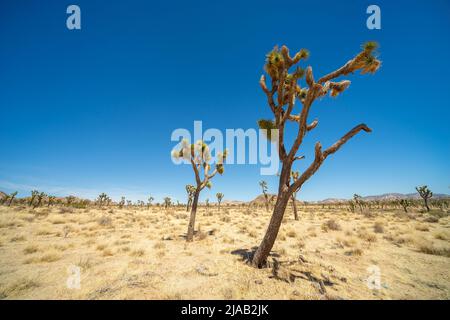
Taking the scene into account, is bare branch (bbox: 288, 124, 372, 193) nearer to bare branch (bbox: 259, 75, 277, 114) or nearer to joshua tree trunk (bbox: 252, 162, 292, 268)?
joshua tree trunk (bbox: 252, 162, 292, 268)

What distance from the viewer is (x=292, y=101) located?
659 cm

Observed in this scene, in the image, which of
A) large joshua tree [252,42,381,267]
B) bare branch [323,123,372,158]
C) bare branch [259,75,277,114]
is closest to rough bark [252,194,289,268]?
large joshua tree [252,42,381,267]

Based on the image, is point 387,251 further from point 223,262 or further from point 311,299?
point 223,262

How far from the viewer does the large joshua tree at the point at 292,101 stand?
5.55 m

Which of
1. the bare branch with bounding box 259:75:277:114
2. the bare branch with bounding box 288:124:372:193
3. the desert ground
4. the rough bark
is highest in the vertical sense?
the bare branch with bounding box 259:75:277:114

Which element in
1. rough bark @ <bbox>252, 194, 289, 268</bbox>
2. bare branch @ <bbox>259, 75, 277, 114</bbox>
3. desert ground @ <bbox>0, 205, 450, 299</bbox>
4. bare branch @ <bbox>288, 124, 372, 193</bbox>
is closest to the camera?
desert ground @ <bbox>0, 205, 450, 299</bbox>

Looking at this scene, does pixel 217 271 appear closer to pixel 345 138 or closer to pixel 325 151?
pixel 325 151

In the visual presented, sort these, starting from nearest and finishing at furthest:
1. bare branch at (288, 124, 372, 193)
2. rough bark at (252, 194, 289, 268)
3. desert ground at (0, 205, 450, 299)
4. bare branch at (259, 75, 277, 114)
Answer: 1. desert ground at (0, 205, 450, 299)
2. bare branch at (288, 124, 372, 193)
3. rough bark at (252, 194, 289, 268)
4. bare branch at (259, 75, 277, 114)

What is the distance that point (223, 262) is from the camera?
7.12 m

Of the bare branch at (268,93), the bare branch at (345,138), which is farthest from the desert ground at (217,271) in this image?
the bare branch at (268,93)

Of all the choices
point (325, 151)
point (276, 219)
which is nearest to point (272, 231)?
point (276, 219)

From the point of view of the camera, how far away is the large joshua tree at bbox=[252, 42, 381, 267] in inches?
219

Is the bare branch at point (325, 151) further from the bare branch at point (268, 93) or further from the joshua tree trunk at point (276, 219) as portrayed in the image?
the bare branch at point (268, 93)
